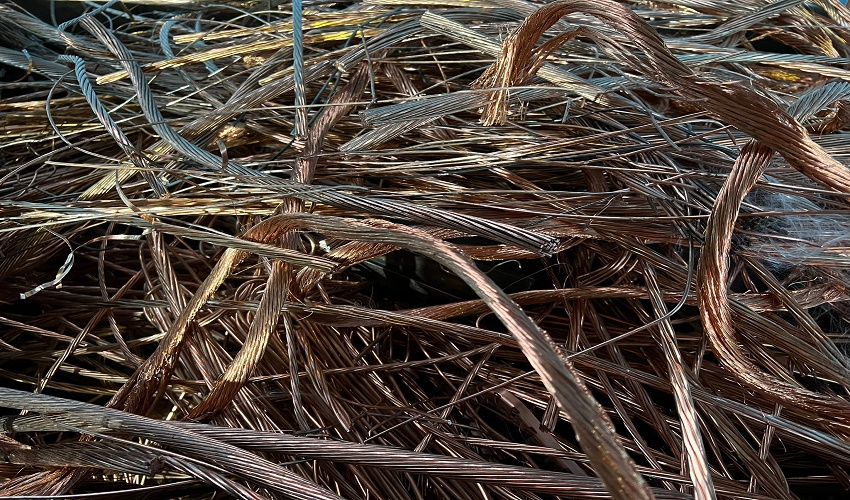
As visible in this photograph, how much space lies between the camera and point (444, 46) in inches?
44.5

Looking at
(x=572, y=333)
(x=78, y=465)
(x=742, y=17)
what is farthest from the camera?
(x=742, y=17)

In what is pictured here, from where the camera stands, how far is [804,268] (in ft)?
2.97

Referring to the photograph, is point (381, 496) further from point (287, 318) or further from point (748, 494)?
point (748, 494)

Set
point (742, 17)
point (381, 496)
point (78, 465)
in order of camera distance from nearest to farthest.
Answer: point (78, 465), point (381, 496), point (742, 17)

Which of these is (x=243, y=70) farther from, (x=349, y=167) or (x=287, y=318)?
(x=287, y=318)

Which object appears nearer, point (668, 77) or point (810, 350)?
point (668, 77)

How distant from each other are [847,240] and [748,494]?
342 millimetres

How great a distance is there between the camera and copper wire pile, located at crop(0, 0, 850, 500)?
26.8 inches

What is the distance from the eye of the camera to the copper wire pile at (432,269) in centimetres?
68

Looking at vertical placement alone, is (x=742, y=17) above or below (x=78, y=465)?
above

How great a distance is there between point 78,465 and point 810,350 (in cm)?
76

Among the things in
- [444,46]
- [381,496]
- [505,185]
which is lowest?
[381,496]

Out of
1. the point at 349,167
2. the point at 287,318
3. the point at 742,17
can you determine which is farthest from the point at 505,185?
the point at 742,17

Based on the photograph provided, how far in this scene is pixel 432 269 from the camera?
98 centimetres
